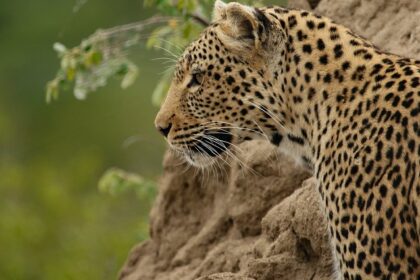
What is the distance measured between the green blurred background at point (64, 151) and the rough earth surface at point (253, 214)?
268 cm

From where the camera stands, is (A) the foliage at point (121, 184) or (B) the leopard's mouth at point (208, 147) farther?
(A) the foliage at point (121, 184)

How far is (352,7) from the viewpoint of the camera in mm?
10039

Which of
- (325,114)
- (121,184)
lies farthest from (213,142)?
(121,184)

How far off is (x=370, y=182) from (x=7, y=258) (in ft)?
47.8

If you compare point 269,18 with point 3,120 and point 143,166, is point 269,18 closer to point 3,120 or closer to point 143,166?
point 143,166

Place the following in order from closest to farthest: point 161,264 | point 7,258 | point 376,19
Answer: point 376,19 < point 161,264 < point 7,258

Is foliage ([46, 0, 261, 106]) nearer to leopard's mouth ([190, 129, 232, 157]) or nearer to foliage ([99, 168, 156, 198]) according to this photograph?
foliage ([99, 168, 156, 198])

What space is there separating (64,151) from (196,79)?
2059 cm

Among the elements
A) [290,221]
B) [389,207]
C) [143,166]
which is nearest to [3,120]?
[143,166]

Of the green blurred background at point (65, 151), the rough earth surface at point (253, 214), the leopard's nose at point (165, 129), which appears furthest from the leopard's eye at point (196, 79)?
the green blurred background at point (65, 151)

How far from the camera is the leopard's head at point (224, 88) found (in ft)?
26.7

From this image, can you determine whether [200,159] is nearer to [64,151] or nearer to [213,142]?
[213,142]

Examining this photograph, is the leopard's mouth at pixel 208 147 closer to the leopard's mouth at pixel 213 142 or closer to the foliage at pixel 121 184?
the leopard's mouth at pixel 213 142

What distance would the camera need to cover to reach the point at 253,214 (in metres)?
9.88
